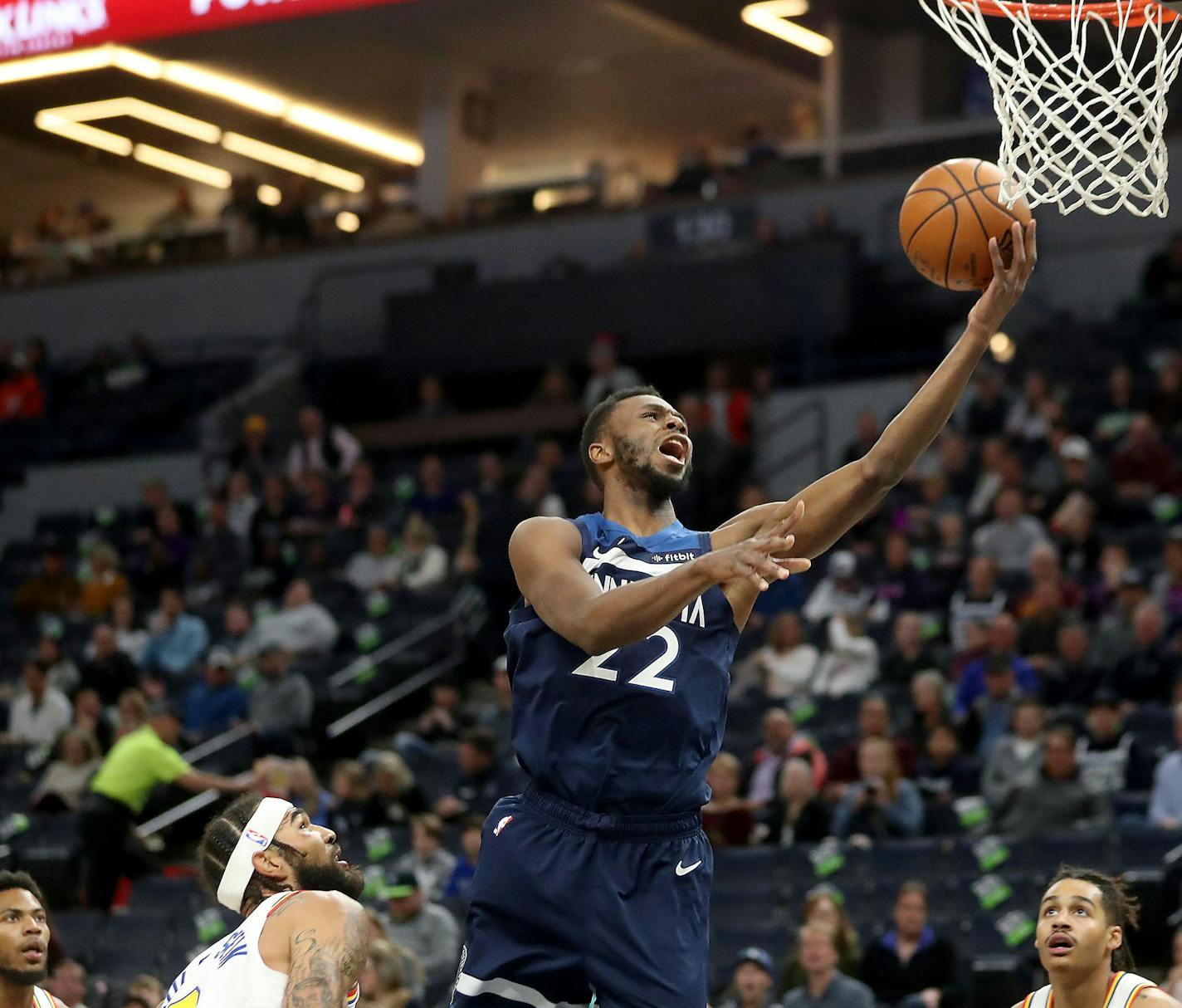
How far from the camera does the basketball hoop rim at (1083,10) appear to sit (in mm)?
6023

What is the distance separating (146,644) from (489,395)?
4829mm

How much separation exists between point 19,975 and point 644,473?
8.37 feet

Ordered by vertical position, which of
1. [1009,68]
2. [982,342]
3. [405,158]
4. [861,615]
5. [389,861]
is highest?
[405,158]

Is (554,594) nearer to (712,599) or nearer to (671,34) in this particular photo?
(712,599)

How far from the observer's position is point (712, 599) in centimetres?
459

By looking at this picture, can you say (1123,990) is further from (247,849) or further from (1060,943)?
(247,849)

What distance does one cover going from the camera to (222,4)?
1262 centimetres

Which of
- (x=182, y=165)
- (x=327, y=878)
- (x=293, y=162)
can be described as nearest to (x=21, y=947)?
(x=327, y=878)

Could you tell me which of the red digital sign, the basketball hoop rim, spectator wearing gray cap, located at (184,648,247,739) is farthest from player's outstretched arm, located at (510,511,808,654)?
spectator wearing gray cap, located at (184,648,247,739)

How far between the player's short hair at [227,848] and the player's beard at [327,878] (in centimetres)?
4

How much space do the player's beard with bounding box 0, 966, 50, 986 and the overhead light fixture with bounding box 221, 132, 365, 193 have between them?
17716mm

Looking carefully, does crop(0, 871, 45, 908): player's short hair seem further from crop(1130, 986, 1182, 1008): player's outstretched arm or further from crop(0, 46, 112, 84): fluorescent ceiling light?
crop(0, 46, 112, 84): fluorescent ceiling light

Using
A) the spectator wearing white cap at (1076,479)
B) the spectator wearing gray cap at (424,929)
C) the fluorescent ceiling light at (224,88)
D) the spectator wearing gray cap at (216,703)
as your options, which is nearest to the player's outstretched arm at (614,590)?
the spectator wearing gray cap at (424,929)

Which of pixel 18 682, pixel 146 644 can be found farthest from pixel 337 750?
pixel 18 682
